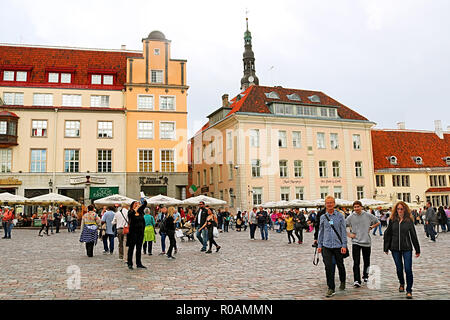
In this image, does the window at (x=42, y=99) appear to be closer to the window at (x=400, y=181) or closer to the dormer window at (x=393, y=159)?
the dormer window at (x=393, y=159)

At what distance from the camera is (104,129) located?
4050 cm

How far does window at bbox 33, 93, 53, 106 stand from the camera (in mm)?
39656

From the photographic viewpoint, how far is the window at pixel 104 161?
39.9 meters

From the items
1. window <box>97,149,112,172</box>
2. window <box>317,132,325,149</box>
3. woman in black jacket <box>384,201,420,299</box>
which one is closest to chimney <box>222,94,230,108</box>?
window <box>317,132,325,149</box>

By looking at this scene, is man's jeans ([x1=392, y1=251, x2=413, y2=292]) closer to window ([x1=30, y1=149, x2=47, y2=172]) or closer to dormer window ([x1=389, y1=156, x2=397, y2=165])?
window ([x1=30, y1=149, x2=47, y2=172])

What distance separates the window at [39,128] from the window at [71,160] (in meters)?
2.77

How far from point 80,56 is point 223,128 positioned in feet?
57.0

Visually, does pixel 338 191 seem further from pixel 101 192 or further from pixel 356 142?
pixel 101 192

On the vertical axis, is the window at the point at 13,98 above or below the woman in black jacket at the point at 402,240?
above

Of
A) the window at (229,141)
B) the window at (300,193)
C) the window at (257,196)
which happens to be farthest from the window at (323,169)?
the window at (229,141)

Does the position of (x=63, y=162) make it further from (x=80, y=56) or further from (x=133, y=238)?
(x=133, y=238)

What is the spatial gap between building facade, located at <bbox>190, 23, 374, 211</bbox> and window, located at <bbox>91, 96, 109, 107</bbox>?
1286 cm
